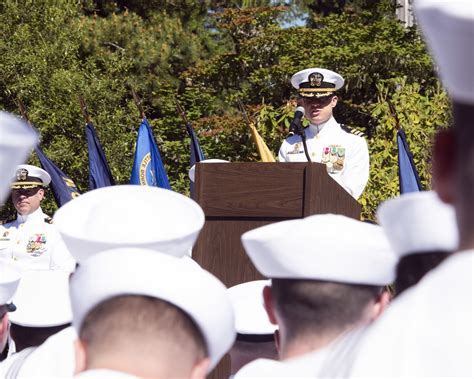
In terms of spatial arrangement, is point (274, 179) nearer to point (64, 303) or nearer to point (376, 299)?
point (64, 303)

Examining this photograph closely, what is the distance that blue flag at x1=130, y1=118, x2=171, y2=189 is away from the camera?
→ 10414mm

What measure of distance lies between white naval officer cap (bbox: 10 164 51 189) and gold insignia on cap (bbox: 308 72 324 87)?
3395mm

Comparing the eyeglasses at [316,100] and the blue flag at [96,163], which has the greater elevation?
the eyeglasses at [316,100]

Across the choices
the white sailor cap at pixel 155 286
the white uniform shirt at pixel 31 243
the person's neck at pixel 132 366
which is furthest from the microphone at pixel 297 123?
the person's neck at pixel 132 366

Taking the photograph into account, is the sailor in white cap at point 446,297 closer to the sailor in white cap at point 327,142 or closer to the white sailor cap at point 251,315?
the white sailor cap at point 251,315

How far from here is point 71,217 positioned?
2.72m

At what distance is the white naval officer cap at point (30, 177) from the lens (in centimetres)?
1064

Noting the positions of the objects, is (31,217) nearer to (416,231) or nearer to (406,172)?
(406,172)

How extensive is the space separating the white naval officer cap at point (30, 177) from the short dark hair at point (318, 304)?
27.5 ft

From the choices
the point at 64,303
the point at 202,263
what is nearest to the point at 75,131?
the point at 202,263

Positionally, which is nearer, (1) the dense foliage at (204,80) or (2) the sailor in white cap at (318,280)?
(2) the sailor in white cap at (318,280)

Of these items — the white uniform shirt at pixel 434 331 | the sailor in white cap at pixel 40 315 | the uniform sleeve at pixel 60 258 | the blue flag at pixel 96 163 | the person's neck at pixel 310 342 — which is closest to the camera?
the white uniform shirt at pixel 434 331

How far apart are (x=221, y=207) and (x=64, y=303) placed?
1907 mm

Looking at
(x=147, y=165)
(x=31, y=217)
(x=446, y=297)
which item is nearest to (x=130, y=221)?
(x=446, y=297)
